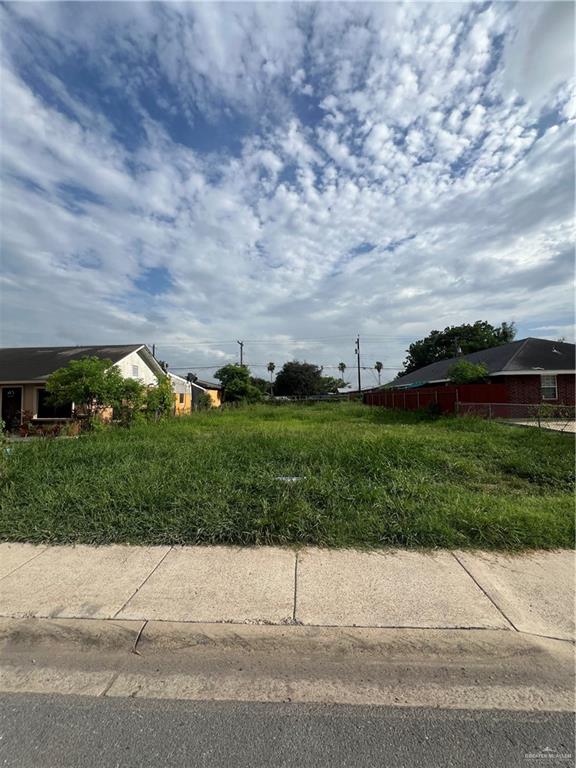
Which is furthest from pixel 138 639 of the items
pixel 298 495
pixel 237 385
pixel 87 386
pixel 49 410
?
pixel 237 385

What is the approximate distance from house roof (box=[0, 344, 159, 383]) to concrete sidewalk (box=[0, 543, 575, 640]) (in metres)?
17.5

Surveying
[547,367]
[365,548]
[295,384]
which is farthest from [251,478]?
[295,384]

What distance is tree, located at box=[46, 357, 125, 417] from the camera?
634 inches

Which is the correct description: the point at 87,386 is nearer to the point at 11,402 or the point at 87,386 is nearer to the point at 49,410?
the point at 49,410

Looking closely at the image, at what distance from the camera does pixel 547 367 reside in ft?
72.1

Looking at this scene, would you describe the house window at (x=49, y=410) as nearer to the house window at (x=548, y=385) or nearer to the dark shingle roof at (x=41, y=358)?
the dark shingle roof at (x=41, y=358)

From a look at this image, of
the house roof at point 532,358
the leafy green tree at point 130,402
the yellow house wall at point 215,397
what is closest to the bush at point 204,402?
the yellow house wall at point 215,397

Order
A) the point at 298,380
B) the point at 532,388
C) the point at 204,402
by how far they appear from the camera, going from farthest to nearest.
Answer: the point at 298,380, the point at 204,402, the point at 532,388

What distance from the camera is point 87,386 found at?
16047 mm

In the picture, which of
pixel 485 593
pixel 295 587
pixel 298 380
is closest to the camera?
pixel 485 593

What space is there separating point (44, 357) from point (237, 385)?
23.3 metres

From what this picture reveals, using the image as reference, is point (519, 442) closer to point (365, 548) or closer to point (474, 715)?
point (365, 548)

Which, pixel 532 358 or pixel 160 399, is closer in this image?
pixel 160 399

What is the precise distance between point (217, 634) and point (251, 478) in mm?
3154
